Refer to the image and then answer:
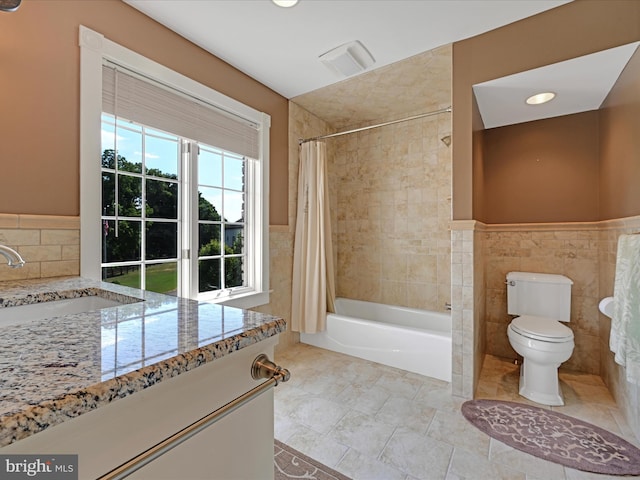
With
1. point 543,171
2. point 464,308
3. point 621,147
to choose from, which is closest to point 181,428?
point 464,308

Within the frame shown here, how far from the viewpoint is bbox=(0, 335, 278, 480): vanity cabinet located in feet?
1.42

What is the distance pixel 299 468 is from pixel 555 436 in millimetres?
1471

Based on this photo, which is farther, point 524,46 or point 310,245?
point 310,245

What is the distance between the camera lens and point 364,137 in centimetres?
370

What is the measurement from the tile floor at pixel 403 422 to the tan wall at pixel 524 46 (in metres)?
1.35

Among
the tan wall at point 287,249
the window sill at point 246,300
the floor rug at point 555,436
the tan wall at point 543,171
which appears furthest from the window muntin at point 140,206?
the tan wall at point 543,171

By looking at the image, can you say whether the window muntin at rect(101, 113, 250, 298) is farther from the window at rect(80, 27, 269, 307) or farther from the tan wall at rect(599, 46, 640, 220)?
the tan wall at rect(599, 46, 640, 220)

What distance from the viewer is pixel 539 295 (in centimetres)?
258

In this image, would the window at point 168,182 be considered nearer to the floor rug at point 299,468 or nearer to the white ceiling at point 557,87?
the floor rug at point 299,468

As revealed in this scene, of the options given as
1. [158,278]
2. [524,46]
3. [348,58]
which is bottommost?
[158,278]

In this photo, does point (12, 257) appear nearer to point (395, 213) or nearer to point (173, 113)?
point (173, 113)

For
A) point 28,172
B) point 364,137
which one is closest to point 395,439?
point 28,172

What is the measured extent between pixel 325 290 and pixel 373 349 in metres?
0.73

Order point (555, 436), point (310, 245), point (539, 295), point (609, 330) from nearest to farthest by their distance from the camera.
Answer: point (555, 436) < point (609, 330) < point (539, 295) < point (310, 245)
